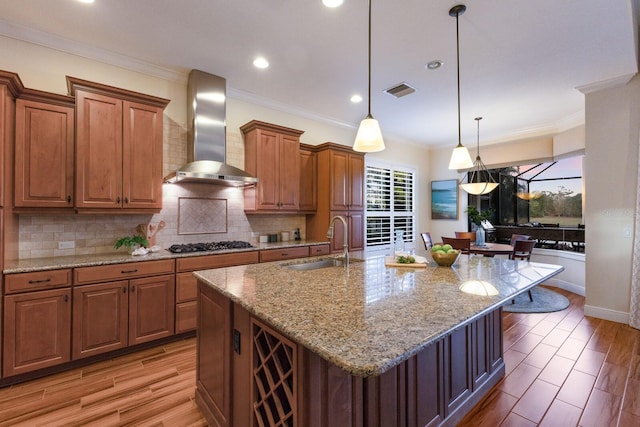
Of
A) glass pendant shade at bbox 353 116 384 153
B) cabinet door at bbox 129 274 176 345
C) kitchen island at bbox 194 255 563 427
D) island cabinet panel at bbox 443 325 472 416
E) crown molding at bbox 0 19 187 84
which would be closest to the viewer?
kitchen island at bbox 194 255 563 427

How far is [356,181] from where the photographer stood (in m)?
4.70

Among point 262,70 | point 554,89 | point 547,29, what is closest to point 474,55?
point 547,29

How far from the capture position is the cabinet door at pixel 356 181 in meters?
4.62

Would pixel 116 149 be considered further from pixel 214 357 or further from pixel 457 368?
pixel 457 368

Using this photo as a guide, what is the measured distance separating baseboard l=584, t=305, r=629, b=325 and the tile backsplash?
397 cm

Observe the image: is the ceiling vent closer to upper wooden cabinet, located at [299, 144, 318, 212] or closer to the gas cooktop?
upper wooden cabinet, located at [299, 144, 318, 212]

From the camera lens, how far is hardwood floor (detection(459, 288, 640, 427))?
189cm

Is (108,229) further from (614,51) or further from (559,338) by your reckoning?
(614,51)

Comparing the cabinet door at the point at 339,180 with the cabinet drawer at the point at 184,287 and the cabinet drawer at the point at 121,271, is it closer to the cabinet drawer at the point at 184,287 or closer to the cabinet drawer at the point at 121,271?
the cabinet drawer at the point at 184,287

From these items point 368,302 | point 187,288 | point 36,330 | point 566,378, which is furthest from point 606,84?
point 36,330

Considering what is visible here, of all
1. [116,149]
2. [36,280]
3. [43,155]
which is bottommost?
[36,280]

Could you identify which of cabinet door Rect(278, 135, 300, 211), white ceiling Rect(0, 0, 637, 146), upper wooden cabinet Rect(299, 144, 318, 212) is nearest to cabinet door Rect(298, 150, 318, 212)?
upper wooden cabinet Rect(299, 144, 318, 212)

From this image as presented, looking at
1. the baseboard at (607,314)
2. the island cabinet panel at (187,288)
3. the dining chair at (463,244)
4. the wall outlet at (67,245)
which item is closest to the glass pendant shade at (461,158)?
the dining chair at (463,244)

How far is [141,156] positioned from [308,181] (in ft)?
7.39
